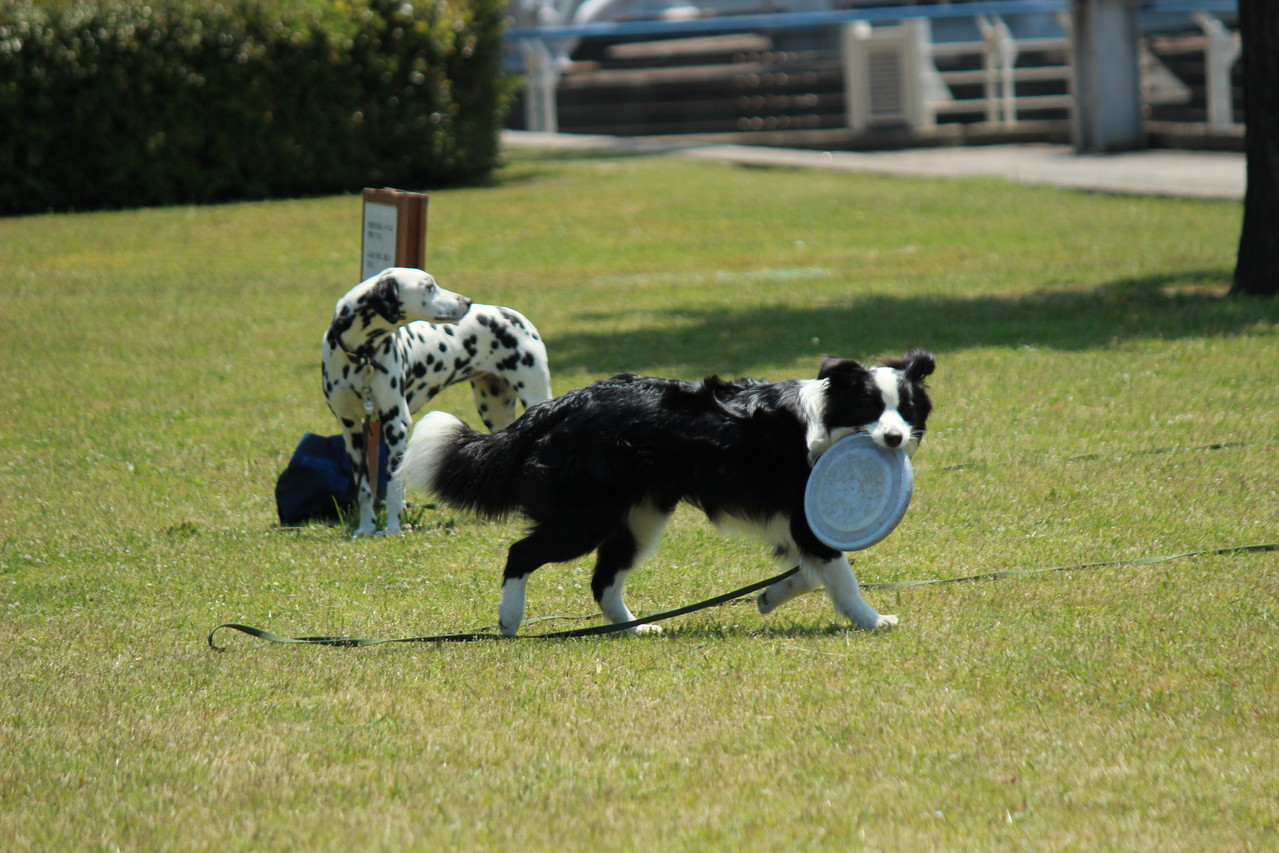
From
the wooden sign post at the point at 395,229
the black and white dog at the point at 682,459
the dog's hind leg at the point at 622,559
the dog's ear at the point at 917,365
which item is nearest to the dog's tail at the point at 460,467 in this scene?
the black and white dog at the point at 682,459

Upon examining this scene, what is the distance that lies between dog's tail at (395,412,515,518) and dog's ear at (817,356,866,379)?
127cm

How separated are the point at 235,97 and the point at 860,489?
1729 centimetres

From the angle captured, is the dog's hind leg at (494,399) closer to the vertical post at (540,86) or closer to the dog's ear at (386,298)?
the dog's ear at (386,298)

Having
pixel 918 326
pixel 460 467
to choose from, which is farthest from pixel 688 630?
pixel 918 326

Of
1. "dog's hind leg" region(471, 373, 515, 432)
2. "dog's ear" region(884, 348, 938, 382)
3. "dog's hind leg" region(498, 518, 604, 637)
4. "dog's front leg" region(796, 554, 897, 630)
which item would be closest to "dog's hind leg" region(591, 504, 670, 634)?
"dog's hind leg" region(498, 518, 604, 637)

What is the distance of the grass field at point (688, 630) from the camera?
4.06 meters

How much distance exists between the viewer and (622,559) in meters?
5.80

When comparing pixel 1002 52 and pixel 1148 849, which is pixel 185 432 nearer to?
pixel 1148 849

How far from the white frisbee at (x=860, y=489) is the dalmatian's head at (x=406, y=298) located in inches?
97.4

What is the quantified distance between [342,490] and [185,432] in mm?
2787

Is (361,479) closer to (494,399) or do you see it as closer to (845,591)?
(494,399)

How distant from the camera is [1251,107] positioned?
1283cm

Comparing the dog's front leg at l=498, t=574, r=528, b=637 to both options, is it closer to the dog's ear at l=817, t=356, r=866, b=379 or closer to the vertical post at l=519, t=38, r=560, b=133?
the dog's ear at l=817, t=356, r=866, b=379

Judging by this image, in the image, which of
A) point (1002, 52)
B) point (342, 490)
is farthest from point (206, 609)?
point (1002, 52)
